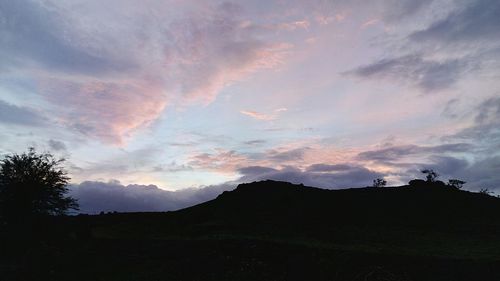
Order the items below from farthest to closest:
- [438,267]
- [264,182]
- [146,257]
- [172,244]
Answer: [264,182], [172,244], [146,257], [438,267]

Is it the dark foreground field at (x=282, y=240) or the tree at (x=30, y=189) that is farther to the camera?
the tree at (x=30, y=189)

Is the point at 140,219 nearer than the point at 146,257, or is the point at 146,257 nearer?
the point at 146,257

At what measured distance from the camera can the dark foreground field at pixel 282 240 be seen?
77.1 feet

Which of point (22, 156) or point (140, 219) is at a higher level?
point (22, 156)

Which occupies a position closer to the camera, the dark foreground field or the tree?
the dark foreground field

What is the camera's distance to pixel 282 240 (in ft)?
121

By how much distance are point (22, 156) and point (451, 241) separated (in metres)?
44.8

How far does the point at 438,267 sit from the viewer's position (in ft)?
81.3

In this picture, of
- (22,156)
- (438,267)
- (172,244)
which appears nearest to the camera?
(438,267)

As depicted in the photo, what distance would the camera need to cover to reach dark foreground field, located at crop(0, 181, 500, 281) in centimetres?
2350

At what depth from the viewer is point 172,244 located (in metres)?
32.7

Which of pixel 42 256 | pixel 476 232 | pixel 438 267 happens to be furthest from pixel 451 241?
pixel 42 256

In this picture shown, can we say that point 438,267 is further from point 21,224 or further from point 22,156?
point 22,156

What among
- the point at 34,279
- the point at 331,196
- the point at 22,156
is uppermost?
the point at 22,156
